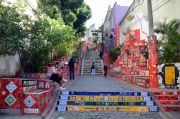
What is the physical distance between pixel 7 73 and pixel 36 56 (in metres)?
2.06

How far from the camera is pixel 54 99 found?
1448 centimetres

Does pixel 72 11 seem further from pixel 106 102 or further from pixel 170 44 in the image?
pixel 106 102

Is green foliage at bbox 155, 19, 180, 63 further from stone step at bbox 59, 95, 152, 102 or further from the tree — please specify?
the tree

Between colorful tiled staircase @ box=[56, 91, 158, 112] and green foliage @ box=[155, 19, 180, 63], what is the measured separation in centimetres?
491

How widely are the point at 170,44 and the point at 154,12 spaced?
773 cm

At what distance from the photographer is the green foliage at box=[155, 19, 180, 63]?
18.8 m

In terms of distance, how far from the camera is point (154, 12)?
1034 inches

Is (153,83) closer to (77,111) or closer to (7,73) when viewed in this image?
(77,111)

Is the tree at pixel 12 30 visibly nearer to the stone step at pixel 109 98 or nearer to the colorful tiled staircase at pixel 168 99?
the stone step at pixel 109 98

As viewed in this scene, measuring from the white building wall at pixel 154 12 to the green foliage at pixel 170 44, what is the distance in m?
0.77

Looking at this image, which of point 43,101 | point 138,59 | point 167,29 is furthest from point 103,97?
point 138,59

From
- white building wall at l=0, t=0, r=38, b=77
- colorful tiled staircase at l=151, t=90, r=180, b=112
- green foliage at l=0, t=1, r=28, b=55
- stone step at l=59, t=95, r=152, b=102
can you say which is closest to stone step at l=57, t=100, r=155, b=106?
stone step at l=59, t=95, r=152, b=102

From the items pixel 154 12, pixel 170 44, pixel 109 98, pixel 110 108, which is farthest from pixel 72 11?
pixel 110 108

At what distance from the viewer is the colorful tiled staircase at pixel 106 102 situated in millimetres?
13516
